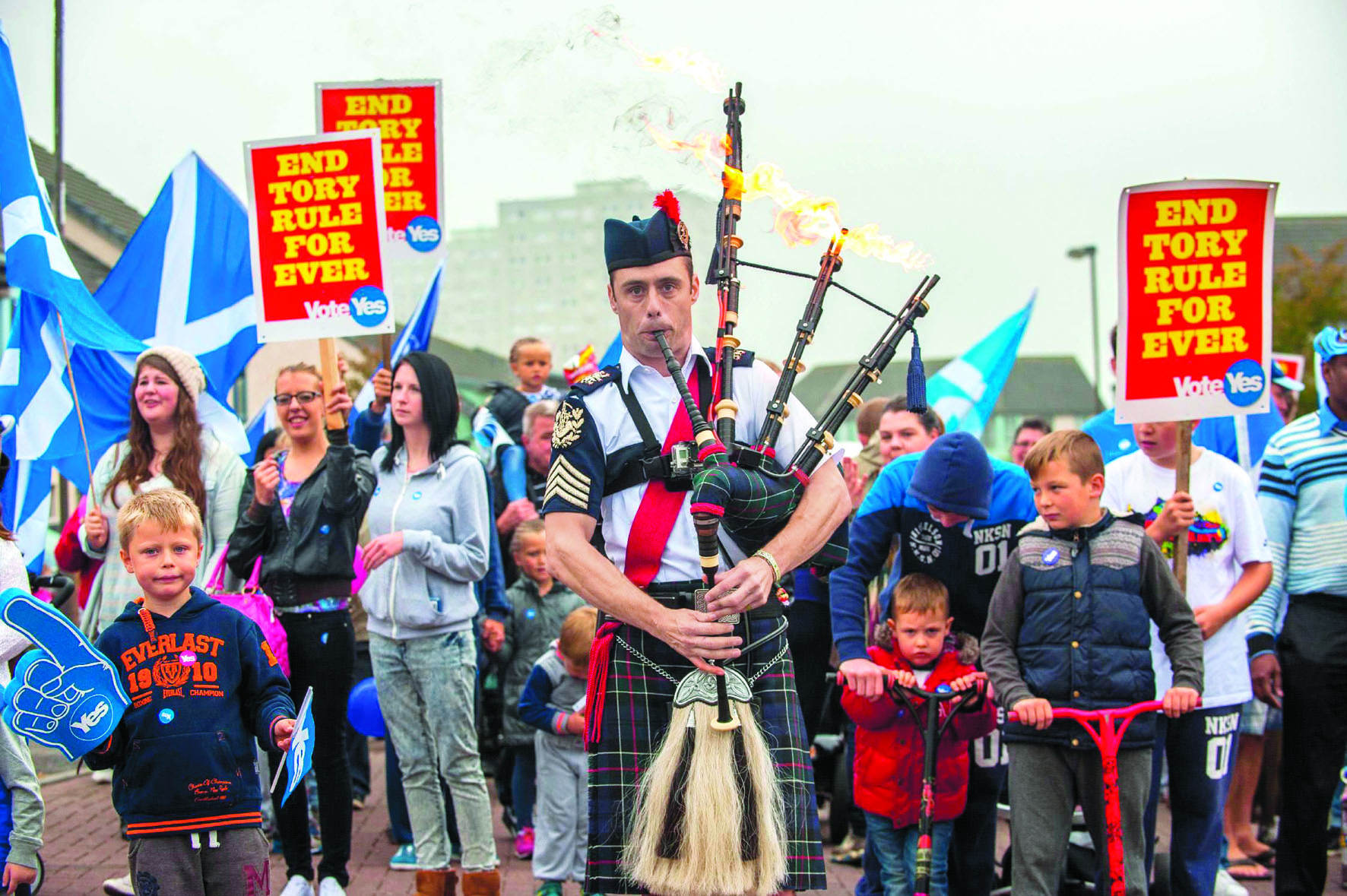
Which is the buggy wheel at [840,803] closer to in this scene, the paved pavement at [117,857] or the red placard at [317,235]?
the paved pavement at [117,857]

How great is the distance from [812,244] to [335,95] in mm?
4465

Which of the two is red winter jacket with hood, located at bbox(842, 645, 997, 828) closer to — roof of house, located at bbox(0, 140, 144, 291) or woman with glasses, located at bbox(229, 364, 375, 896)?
woman with glasses, located at bbox(229, 364, 375, 896)

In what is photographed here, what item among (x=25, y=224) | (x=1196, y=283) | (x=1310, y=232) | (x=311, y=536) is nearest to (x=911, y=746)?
(x=1196, y=283)

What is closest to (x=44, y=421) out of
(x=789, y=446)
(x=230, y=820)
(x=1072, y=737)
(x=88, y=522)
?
(x=88, y=522)

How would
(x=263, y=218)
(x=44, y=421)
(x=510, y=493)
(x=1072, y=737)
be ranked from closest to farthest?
(x=1072, y=737) → (x=263, y=218) → (x=44, y=421) → (x=510, y=493)

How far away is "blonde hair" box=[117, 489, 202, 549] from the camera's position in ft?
14.4

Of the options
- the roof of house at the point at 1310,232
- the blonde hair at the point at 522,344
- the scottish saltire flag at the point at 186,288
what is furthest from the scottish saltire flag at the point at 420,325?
the roof of house at the point at 1310,232

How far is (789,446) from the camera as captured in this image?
3.83 metres

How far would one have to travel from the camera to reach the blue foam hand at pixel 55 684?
12.6 feet

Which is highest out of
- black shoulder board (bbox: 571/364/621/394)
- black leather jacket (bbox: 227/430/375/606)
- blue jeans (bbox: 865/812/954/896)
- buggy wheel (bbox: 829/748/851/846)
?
black shoulder board (bbox: 571/364/621/394)

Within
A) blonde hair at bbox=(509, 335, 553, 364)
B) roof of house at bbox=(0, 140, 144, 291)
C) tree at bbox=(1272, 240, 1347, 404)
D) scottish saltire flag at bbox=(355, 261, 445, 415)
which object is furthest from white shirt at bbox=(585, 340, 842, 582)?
tree at bbox=(1272, 240, 1347, 404)

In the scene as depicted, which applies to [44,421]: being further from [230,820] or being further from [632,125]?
[632,125]

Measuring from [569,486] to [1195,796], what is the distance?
3.19 metres

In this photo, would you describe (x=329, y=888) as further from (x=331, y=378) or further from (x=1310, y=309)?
(x=1310, y=309)
